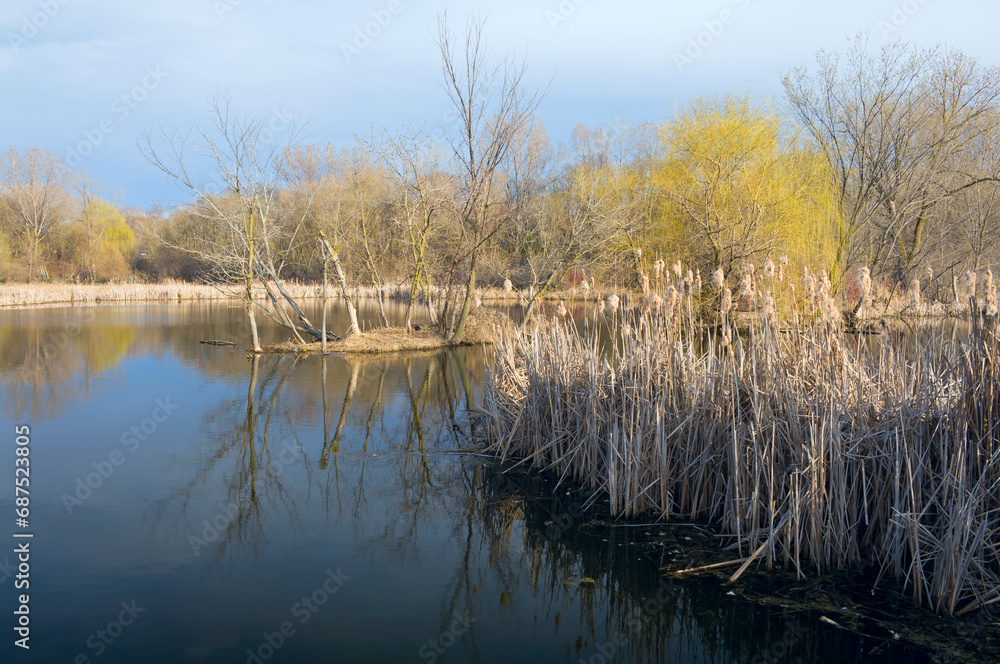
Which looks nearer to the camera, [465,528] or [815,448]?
[815,448]

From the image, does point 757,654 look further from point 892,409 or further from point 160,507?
point 160,507

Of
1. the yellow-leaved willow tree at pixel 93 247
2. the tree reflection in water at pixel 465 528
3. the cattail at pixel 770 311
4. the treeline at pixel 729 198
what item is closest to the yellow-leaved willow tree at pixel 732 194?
the treeline at pixel 729 198

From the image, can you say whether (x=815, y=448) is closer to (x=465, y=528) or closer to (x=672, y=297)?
(x=672, y=297)

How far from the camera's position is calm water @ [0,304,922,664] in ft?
11.9

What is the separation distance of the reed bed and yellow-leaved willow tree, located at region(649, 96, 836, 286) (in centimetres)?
1235

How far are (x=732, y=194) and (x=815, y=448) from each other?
1498 centimetres

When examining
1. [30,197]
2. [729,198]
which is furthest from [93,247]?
[729,198]

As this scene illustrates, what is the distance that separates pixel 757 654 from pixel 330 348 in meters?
12.3

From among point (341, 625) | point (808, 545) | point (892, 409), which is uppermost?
point (892, 409)

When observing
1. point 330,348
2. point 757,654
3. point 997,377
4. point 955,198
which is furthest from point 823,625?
point 955,198

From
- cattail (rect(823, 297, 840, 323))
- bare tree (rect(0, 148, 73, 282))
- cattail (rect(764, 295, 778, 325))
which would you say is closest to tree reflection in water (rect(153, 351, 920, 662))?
cattail (rect(764, 295, 778, 325))

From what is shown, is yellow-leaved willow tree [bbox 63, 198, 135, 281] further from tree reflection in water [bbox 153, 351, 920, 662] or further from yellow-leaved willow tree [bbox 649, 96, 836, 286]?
tree reflection in water [bbox 153, 351, 920, 662]

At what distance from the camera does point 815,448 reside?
399 cm

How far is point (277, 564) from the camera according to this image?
4531 mm
